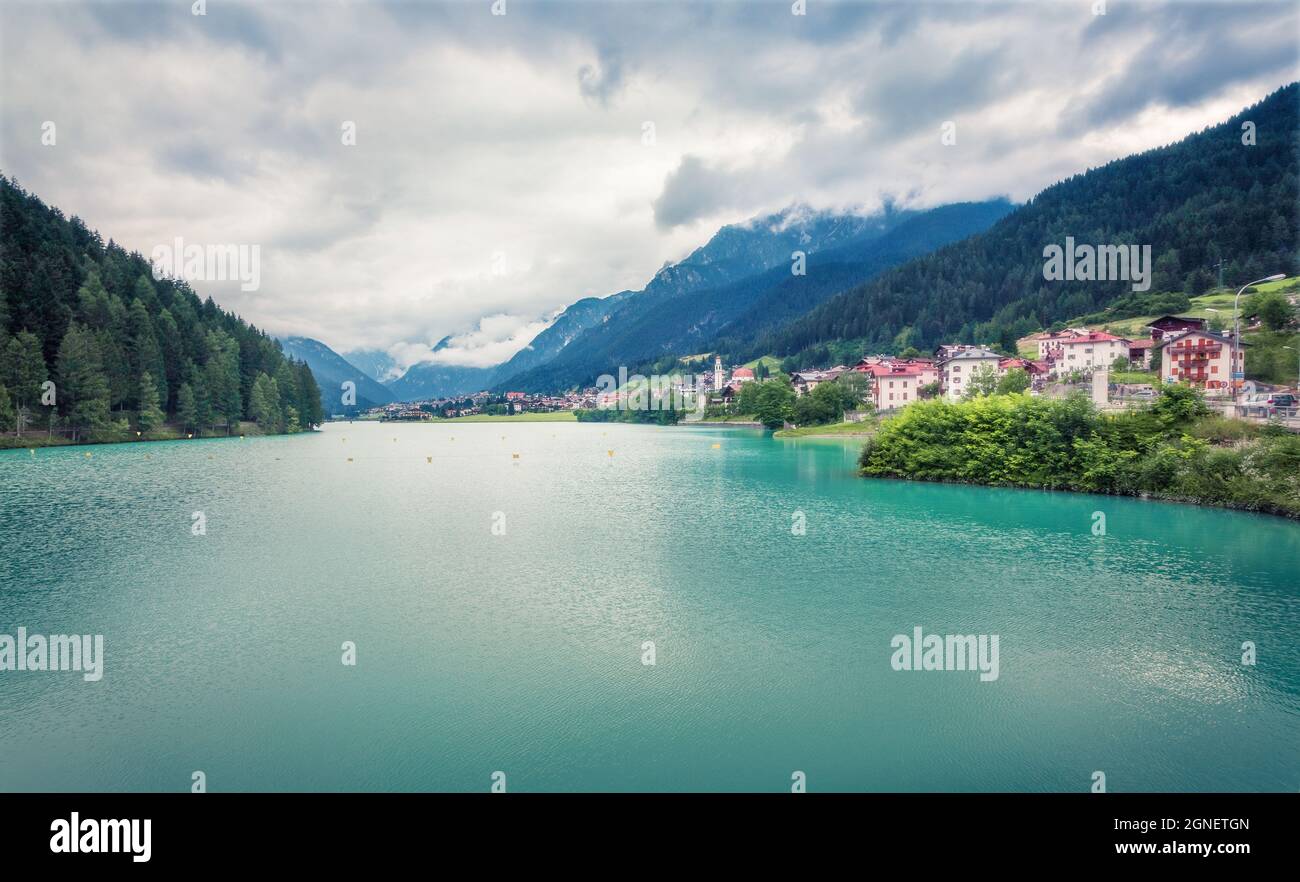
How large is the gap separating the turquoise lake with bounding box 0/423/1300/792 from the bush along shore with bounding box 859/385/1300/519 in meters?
2.36

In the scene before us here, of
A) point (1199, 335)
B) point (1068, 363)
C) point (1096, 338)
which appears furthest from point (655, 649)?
point (1068, 363)

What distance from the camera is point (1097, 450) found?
129 ft

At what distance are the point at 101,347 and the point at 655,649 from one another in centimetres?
10375

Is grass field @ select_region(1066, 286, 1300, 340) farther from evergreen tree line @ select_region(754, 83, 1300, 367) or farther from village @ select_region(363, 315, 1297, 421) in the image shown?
evergreen tree line @ select_region(754, 83, 1300, 367)

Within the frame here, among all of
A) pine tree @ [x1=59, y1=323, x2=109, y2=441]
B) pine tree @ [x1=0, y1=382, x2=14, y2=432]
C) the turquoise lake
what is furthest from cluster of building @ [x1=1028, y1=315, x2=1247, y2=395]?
pine tree @ [x1=59, y1=323, x2=109, y2=441]

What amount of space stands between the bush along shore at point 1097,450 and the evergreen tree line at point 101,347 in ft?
311

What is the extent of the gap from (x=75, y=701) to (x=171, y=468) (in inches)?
2106

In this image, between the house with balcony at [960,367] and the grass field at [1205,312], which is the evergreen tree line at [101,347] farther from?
the grass field at [1205,312]

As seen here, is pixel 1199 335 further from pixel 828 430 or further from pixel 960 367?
pixel 960 367

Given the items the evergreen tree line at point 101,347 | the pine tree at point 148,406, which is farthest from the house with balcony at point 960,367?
the evergreen tree line at point 101,347

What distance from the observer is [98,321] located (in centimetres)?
9144

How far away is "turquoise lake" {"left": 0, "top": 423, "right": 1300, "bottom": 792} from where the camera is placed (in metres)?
10.4
